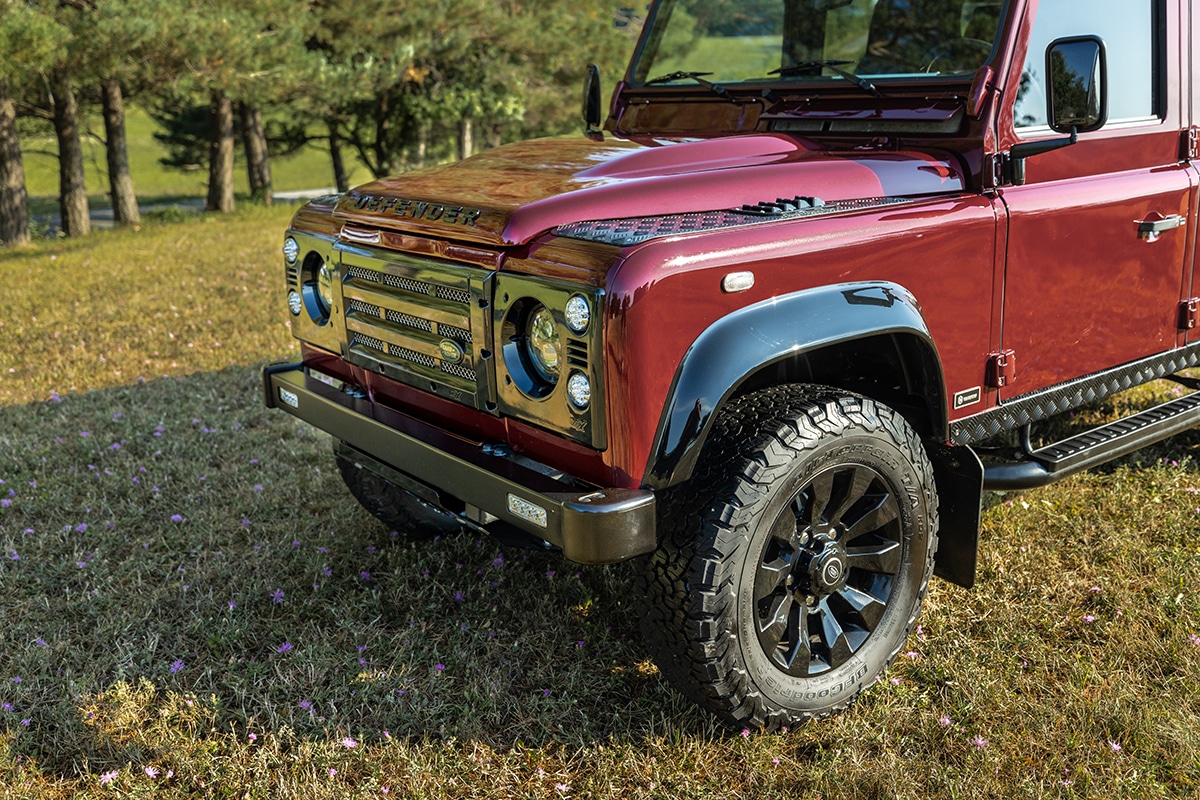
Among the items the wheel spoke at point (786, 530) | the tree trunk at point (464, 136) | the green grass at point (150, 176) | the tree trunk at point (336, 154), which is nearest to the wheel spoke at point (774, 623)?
the wheel spoke at point (786, 530)

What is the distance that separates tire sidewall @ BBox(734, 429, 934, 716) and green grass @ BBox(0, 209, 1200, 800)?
0.40 ft

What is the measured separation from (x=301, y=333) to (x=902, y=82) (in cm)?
208

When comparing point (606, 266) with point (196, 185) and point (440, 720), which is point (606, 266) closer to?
point (440, 720)

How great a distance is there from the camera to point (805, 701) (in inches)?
108

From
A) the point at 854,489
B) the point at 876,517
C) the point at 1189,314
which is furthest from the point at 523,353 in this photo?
the point at 1189,314

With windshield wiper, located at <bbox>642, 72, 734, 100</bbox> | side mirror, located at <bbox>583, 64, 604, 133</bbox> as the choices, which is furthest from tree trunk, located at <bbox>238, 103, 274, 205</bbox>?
windshield wiper, located at <bbox>642, 72, 734, 100</bbox>

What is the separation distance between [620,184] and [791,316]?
0.58 meters

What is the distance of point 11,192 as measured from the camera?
1252cm

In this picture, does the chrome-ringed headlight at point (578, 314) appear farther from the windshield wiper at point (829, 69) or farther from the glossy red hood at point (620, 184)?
the windshield wiper at point (829, 69)

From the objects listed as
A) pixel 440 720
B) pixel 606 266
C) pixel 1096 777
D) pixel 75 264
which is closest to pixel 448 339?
pixel 606 266

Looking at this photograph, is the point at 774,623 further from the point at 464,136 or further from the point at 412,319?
the point at 464,136

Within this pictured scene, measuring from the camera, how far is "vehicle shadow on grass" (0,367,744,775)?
2875 millimetres

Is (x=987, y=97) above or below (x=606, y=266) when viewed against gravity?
above

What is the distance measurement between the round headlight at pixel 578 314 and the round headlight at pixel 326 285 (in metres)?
1.11
